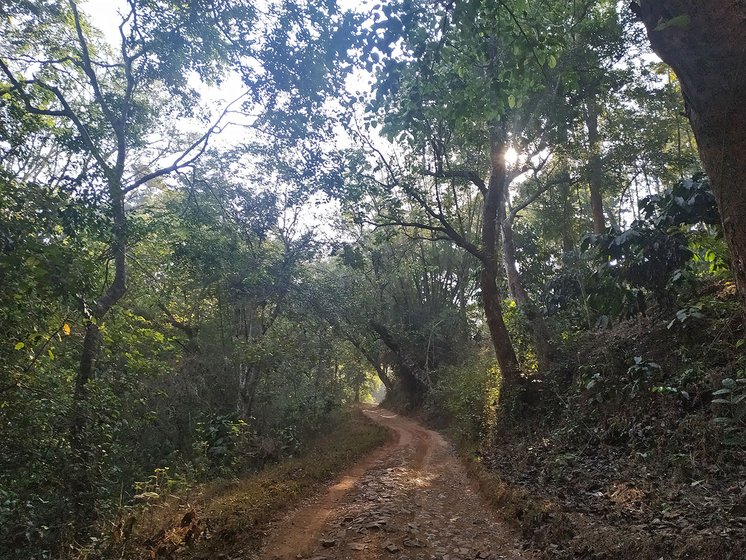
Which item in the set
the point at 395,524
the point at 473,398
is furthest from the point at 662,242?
the point at 473,398

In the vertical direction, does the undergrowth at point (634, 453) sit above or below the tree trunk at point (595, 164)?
below

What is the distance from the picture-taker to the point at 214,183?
14.8 metres

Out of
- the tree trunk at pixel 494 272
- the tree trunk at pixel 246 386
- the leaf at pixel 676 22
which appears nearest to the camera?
the leaf at pixel 676 22

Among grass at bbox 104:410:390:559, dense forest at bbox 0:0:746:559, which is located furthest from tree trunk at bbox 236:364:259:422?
grass at bbox 104:410:390:559

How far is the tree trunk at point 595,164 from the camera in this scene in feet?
49.7

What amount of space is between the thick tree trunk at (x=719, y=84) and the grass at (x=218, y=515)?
598 cm

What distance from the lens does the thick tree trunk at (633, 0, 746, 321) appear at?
2.67m

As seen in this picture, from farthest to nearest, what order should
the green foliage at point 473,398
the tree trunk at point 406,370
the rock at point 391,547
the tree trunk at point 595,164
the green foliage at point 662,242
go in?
the tree trunk at point 406,370
the tree trunk at point 595,164
the green foliage at point 473,398
the green foliage at point 662,242
the rock at point 391,547

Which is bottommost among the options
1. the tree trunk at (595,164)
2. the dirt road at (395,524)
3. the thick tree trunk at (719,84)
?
the dirt road at (395,524)

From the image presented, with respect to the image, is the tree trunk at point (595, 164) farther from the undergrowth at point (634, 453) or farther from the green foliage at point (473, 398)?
the green foliage at point (473, 398)

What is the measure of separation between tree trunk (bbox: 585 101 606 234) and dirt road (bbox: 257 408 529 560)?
34.2 feet

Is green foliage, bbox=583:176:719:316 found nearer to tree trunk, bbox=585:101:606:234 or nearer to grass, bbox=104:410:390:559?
tree trunk, bbox=585:101:606:234

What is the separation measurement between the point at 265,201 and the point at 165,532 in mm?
11370

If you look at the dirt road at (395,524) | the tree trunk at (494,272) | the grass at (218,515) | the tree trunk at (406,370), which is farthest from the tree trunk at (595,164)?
the grass at (218,515)
